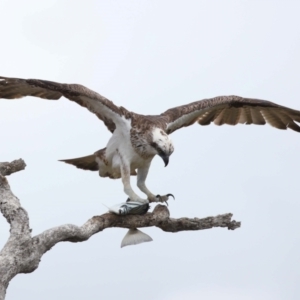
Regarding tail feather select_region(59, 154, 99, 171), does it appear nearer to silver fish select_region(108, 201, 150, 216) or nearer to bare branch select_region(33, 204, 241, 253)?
silver fish select_region(108, 201, 150, 216)

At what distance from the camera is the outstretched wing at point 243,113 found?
14.8 meters

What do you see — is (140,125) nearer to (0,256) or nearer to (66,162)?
(66,162)

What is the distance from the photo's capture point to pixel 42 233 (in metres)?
10.3

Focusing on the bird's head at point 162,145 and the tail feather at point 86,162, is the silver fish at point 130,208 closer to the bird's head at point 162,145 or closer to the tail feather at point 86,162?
the bird's head at point 162,145

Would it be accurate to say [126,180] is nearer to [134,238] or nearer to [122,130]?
[122,130]

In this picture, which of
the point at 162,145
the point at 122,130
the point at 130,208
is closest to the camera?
the point at 130,208

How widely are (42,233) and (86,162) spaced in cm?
370

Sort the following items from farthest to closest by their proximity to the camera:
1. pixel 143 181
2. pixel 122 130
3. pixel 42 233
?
pixel 143 181
pixel 122 130
pixel 42 233

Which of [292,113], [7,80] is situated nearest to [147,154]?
[7,80]

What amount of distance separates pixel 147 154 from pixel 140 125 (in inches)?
16.9

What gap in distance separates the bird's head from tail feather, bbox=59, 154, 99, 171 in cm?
137

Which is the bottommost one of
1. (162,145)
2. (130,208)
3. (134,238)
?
(134,238)

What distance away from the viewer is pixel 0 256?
9875 millimetres

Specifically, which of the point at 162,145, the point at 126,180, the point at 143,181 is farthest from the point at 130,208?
the point at 143,181
